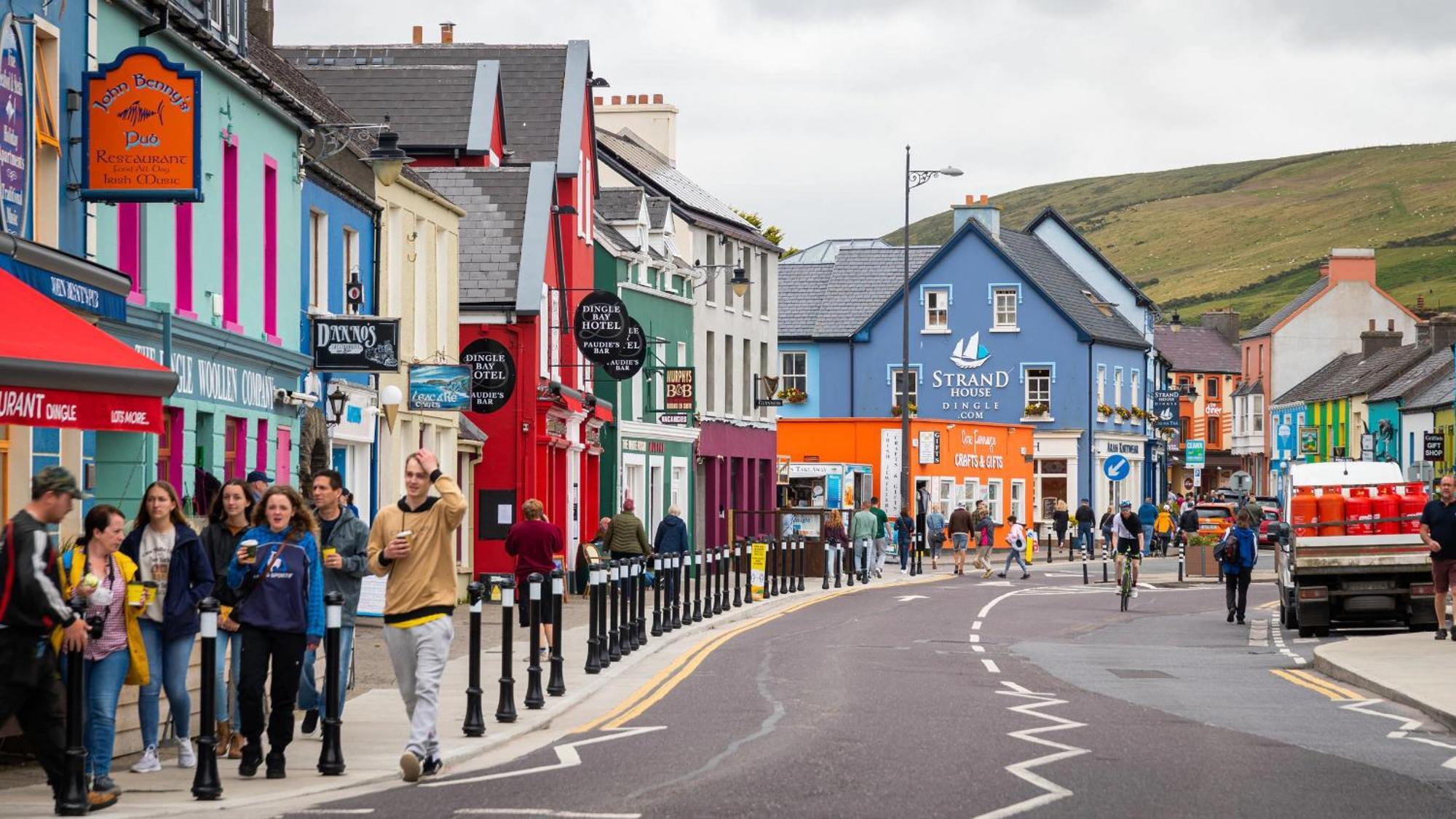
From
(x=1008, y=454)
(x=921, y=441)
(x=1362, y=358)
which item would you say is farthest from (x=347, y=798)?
(x=1362, y=358)

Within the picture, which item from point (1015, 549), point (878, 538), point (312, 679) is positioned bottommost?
point (1015, 549)

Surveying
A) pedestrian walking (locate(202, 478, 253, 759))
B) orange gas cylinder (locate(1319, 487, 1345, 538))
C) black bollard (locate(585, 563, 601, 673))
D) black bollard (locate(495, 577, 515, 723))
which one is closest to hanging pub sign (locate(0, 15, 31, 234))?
pedestrian walking (locate(202, 478, 253, 759))

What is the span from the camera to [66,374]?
11.7 metres

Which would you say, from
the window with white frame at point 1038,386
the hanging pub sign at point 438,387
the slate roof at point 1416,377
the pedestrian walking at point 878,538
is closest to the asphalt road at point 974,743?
the hanging pub sign at point 438,387

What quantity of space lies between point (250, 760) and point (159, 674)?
775 millimetres

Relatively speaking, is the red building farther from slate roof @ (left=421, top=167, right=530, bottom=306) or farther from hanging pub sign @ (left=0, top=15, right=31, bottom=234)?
hanging pub sign @ (left=0, top=15, right=31, bottom=234)

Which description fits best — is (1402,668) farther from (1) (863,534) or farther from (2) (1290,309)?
(2) (1290,309)

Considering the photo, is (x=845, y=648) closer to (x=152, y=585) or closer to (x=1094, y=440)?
(x=152, y=585)

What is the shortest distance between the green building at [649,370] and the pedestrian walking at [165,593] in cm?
3205

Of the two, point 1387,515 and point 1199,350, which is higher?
point 1199,350

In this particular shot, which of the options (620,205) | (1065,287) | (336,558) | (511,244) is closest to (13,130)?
(336,558)

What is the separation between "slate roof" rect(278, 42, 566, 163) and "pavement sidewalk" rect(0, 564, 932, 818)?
→ 17.6 metres

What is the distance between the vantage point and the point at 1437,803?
Result: 11688mm

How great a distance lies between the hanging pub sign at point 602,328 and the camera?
38.7 m
